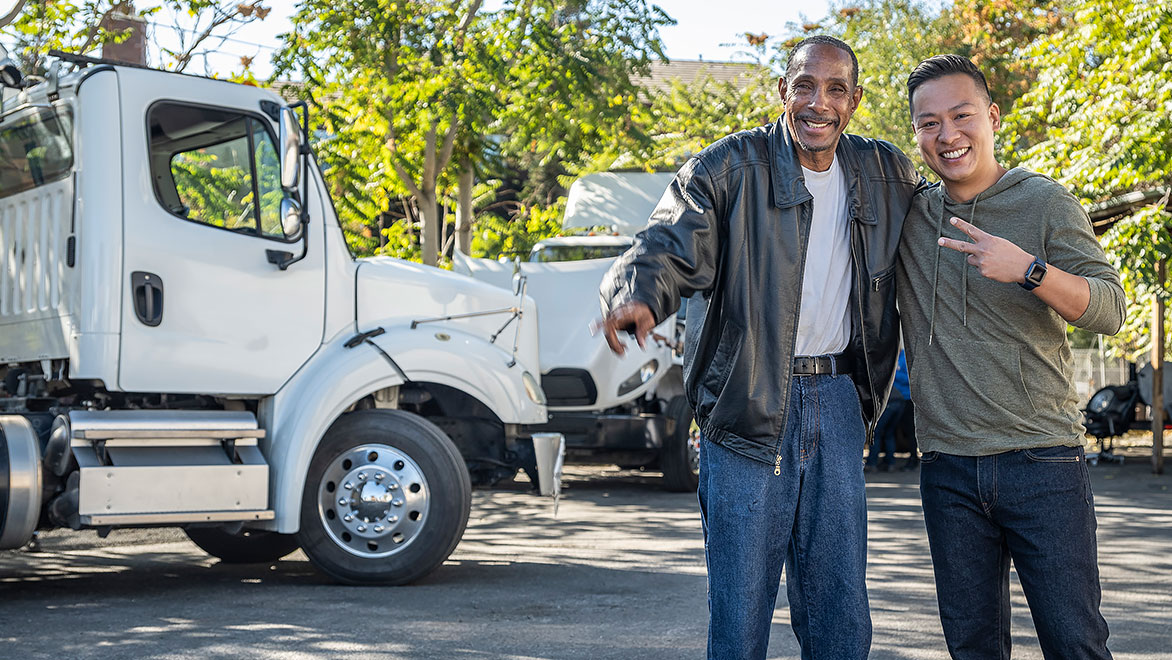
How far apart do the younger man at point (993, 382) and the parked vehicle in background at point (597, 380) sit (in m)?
8.41

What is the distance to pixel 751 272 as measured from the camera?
3299 mm

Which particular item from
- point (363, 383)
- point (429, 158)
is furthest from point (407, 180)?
point (363, 383)

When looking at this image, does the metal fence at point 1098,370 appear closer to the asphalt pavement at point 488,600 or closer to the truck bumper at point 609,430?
the truck bumper at point 609,430

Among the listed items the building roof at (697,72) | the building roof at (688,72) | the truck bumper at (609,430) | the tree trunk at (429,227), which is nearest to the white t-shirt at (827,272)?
the truck bumper at (609,430)

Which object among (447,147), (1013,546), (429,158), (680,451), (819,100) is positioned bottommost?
(680,451)

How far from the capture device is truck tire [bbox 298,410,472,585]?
716cm

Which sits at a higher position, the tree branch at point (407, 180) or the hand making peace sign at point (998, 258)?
the tree branch at point (407, 180)

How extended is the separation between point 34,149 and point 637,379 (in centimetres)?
642

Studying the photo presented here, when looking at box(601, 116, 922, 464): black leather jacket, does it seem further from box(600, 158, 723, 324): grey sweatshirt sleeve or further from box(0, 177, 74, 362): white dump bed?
box(0, 177, 74, 362): white dump bed

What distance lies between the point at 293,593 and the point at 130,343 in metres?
1.55

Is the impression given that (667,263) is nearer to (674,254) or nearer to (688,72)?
(674,254)

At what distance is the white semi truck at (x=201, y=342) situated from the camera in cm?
669

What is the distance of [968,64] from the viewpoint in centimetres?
349

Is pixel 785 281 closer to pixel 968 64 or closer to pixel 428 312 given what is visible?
pixel 968 64
